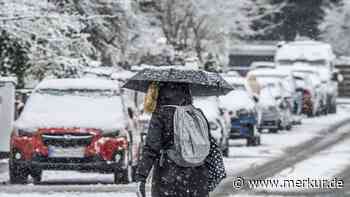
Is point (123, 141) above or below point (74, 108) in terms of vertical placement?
below

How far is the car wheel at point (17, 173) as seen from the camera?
58.1ft

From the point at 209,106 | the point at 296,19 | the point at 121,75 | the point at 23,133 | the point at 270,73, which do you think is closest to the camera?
the point at 23,133

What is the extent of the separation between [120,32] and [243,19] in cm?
2230

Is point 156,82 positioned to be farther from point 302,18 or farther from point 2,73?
point 302,18

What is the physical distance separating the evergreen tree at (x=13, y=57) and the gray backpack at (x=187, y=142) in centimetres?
1609

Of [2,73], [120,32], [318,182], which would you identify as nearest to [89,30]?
[120,32]

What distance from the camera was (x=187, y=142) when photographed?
31.5 feet

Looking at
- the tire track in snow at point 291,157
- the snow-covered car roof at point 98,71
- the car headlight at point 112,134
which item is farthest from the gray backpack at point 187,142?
the snow-covered car roof at point 98,71

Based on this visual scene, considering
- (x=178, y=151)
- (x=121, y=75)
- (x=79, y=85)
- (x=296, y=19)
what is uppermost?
(x=178, y=151)

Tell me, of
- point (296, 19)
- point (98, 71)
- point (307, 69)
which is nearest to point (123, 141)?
point (98, 71)

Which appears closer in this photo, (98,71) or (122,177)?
(122,177)

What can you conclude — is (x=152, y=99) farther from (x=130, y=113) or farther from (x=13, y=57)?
(x=13, y=57)

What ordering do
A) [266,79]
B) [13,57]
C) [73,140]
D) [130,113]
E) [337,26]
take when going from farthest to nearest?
1. [337,26]
2. [266,79]
3. [13,57]
4. [130,113]
5. [73,140]

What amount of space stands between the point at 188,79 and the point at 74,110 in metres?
8.47
